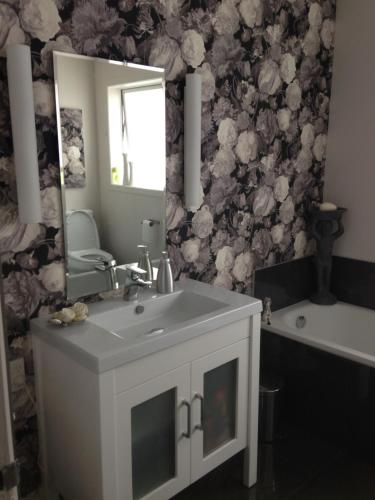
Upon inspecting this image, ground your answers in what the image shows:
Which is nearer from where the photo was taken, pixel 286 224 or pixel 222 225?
pixel 222 225

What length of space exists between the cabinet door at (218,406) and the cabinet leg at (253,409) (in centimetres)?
3

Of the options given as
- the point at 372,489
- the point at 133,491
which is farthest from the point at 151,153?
the point at 372,489

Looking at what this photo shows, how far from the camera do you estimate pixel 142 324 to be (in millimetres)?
1981

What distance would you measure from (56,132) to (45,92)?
143 millimetres

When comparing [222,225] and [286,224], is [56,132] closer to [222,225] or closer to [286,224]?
[222,225]

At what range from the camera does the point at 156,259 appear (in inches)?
86.3

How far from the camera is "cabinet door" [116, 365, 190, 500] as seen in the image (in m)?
1.59

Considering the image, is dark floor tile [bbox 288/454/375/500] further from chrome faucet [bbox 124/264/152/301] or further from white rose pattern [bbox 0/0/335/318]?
chrome faucet [bbox 124/264/152/301]

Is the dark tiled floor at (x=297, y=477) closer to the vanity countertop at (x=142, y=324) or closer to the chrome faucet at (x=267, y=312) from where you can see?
the chrome faucet at (x=267, y=312)

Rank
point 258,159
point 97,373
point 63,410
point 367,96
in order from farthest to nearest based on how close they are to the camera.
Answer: point 367,96
point 258,159
point 63,410
point 97,373

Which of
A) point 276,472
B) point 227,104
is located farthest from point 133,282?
point 276,472

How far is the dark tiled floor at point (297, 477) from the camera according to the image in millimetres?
2086

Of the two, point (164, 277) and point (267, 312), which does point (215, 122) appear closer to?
point (164, 277)

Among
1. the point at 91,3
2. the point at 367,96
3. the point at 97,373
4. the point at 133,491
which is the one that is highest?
the point at 91,3
